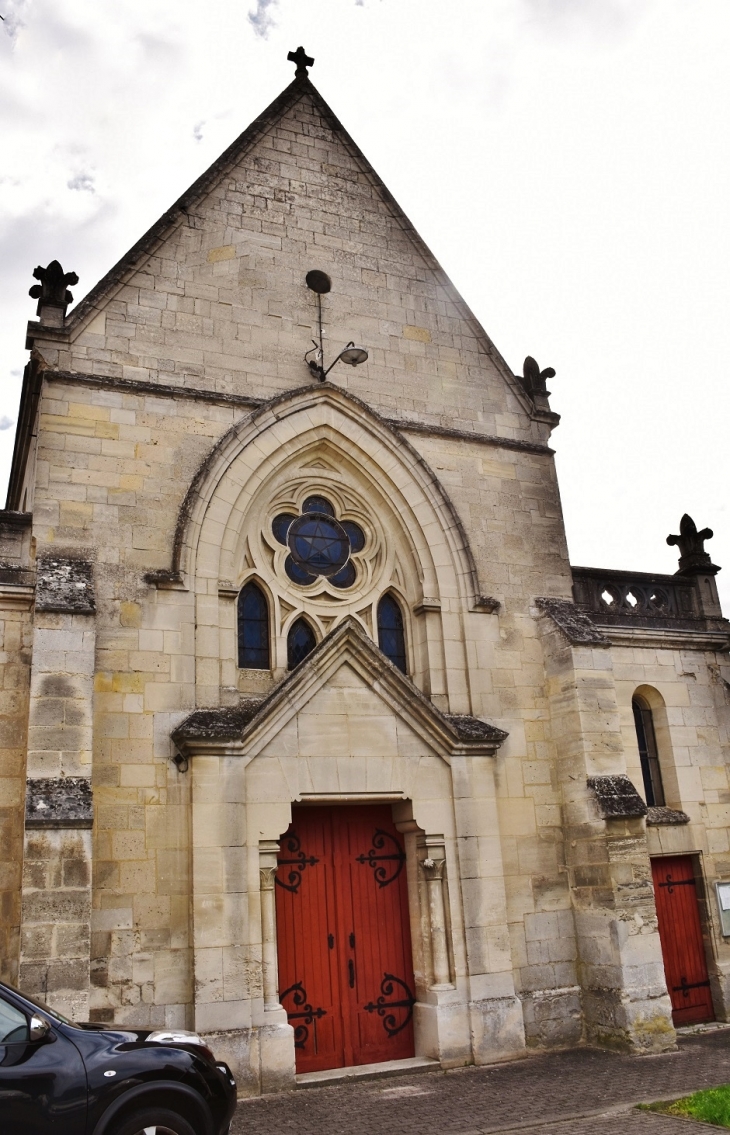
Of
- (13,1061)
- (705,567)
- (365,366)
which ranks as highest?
(365,366)

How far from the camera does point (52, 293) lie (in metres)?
10.6

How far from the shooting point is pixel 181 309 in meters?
11.2

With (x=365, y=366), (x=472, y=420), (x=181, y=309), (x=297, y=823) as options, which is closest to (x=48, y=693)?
(x=297, y=823)

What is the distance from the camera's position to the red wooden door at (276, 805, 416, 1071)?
380 inches

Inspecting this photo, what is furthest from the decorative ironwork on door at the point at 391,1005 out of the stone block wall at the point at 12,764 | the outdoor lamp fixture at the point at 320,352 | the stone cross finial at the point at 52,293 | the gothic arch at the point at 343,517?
the stone cross finial at the point at 52,293

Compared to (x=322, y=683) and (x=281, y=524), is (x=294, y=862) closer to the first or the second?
(x=322, y=683)

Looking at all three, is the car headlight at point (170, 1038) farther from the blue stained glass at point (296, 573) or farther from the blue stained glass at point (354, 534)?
the blue stained glass at point (354, 534)

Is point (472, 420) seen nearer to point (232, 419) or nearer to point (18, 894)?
point (232, 419)

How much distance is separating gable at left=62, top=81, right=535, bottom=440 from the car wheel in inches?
297

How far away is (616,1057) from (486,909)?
195 centimetres

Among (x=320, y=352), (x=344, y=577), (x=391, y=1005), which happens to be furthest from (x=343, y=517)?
(x=391, y=1005)

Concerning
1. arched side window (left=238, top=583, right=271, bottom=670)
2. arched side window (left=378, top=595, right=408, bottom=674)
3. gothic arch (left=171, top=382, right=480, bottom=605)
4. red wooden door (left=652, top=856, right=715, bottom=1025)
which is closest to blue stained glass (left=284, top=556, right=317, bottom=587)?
arched side window (left=238, top=583, right=271, bottom=670)

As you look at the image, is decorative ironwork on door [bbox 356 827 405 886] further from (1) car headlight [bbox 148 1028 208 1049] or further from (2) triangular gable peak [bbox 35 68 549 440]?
(2) triangular gable peak [bbox 35 68 549 440]

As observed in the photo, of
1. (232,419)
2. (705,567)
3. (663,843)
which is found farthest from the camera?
(705,567)
